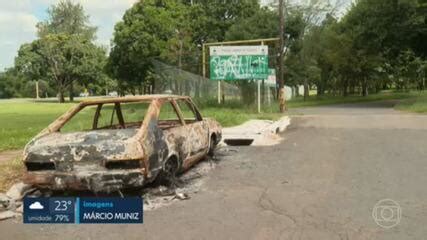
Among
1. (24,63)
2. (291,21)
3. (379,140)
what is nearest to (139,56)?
(291,21)

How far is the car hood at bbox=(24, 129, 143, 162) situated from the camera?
7.61m

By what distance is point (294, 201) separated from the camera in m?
7.51

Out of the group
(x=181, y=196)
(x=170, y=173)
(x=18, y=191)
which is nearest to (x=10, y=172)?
(x=18, y=191)

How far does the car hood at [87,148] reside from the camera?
25.0 feet

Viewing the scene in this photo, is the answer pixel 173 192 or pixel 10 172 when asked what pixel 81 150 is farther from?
pixel 10 172

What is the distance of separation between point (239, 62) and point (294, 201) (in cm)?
1925

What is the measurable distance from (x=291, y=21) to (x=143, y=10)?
615 inches

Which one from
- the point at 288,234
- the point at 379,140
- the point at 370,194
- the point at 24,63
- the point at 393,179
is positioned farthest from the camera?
the point at 24,63

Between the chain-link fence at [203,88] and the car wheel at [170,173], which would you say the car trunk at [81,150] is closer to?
the car wheel at [170,173]

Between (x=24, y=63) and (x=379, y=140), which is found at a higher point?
(x=24, y=63)

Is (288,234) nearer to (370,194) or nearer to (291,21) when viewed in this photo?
(370,194)

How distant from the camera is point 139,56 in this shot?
5688 cm
